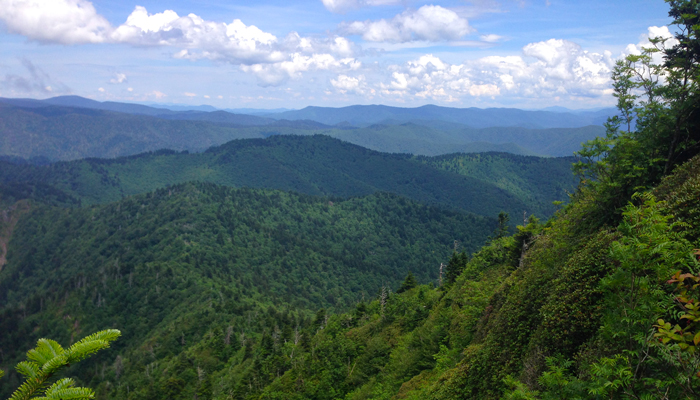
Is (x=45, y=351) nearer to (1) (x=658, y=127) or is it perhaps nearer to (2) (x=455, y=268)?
(1) (x=658, y=127)

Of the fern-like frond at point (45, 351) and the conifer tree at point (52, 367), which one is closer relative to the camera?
the conifer tree at point (52, 367)

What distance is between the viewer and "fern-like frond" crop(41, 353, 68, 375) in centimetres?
459

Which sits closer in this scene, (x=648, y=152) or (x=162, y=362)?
(x=648, y=152)

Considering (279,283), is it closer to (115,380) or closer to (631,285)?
(115,380)

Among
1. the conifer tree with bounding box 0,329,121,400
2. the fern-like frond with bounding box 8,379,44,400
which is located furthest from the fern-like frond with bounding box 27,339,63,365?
the fern-like frond with bounding box 8,379,44,400

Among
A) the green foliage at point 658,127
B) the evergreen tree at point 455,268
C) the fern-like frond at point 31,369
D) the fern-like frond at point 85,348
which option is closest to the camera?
the fern-like frond at point 31,369

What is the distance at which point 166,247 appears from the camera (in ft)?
640

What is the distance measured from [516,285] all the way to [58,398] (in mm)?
23185

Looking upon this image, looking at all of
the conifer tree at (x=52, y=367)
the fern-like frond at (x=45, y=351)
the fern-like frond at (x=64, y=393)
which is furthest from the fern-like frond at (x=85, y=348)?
the fern-like frond at (x=64, y=393)

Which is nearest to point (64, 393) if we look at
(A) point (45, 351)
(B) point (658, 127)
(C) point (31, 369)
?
(C) point (31, 369)

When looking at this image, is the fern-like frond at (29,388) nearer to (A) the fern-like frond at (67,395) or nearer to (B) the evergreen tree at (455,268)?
(A) the fern-like frond at (67,395)

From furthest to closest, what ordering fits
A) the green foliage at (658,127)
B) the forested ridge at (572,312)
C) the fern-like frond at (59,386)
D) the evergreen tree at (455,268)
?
the evergreen tree at (455,268), the green foliage at (658,127), the forested ridge at (572,312), the fern-like frond at (59,386)

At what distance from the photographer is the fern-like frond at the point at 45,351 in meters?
4.79

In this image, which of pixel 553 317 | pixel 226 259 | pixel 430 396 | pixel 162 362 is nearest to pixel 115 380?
pixel 162 362
